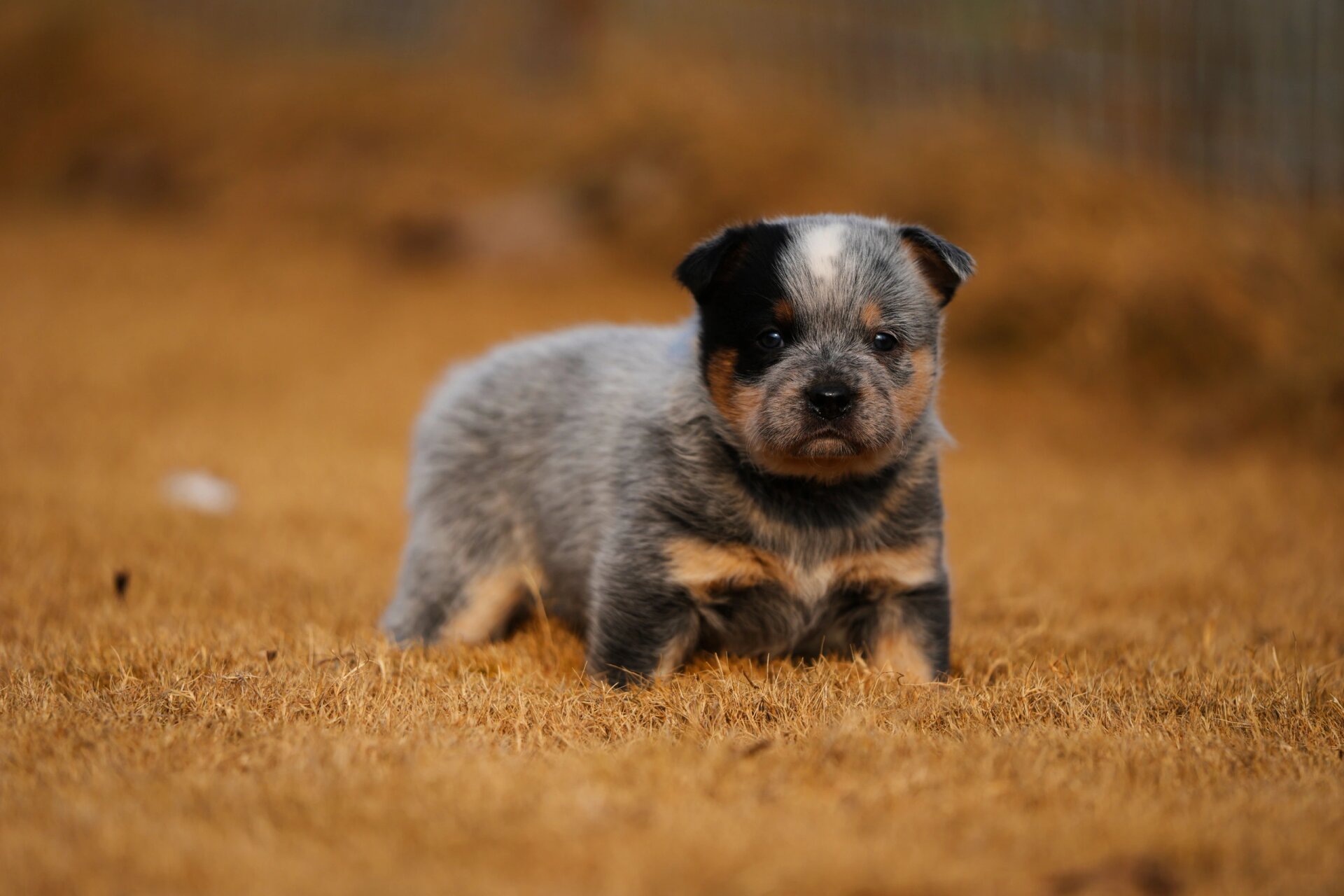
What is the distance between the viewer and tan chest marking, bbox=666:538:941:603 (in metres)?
3.49

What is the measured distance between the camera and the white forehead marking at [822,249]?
353cm

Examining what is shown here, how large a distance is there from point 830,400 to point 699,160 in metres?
8.41

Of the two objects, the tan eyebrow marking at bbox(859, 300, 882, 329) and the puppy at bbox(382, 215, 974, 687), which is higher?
the tan eyebrow marking at bbox(859, 300, 882, 329)

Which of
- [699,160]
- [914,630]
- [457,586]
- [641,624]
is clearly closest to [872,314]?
[914,630]

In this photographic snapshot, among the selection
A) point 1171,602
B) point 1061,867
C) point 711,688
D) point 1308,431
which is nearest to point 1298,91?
point 1308,431

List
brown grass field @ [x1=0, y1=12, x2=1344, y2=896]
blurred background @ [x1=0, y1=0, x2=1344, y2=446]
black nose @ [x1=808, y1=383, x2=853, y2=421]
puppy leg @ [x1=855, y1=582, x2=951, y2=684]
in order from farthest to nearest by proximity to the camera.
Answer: blurred background @ [x1=0, y1=0, x2=1344, y2=446] → puppy leg @ [x1=855, y1=582, x2=951, y2=684] → black nose @ [x1=808, y1=383, x2=853, y2=421] → brown grass field @ [x1=0, y1=12, x2=1344, y2=896]

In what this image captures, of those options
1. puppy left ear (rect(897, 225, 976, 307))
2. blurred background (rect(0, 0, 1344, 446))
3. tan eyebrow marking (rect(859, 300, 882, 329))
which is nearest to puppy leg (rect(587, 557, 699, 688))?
tan eyebrow marking (rect(859, 300, 882, 329))

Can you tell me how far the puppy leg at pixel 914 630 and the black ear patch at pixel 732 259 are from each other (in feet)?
3.39

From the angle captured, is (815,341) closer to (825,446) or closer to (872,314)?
(872,314)

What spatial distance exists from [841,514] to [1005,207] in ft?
23.3

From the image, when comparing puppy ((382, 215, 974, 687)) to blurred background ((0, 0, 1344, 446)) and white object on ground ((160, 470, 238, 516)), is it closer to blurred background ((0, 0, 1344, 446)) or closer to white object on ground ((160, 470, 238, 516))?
white object on ground ((160, 470, 238, 516))

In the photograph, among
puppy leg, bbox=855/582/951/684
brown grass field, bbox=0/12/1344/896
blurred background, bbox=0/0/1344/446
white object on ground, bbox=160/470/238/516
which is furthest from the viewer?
blurred background, bbox=0/0/1344/446

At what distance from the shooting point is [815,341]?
3512 millimetres

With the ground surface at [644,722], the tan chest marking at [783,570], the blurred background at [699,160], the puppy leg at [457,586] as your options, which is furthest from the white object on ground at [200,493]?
the tan chest marking at [783,570]
